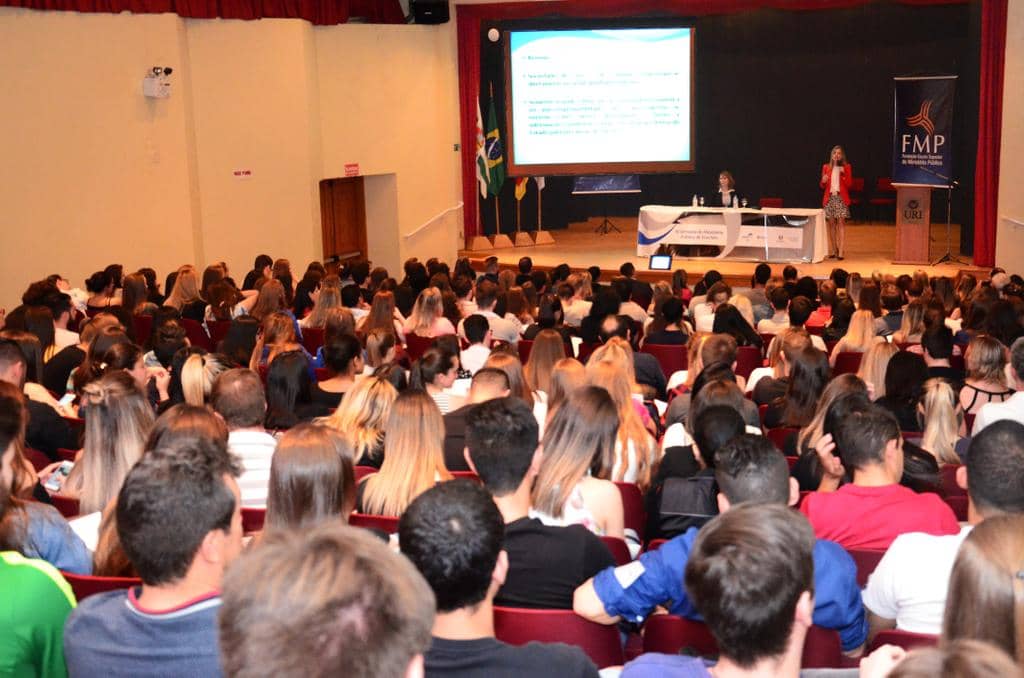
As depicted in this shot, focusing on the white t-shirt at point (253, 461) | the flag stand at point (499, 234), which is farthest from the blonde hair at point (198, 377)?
the flag stand at point (499, 234)

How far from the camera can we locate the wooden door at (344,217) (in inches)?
626

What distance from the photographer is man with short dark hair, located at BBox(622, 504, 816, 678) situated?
2146mm

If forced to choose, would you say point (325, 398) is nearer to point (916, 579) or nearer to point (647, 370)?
point (647, 370)

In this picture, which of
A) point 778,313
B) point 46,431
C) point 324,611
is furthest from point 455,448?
point 778,313

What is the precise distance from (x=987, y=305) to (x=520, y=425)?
18.1 feet

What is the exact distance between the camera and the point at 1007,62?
529 inches

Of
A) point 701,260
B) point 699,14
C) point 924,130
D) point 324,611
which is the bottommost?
point 701,260

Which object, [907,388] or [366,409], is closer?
[366,409]

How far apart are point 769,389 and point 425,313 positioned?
9.42 feet

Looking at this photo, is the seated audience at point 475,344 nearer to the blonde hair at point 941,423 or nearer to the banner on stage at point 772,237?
the blonde hair at point 941,423

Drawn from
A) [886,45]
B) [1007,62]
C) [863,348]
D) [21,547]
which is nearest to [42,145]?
[863,348]

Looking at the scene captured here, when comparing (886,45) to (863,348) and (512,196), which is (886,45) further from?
(863,348)

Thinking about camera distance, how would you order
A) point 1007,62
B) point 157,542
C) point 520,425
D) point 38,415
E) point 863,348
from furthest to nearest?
point 1007,62
point 863,348
point 38,415
point 520,425
point 157,542

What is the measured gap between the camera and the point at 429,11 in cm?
1521
